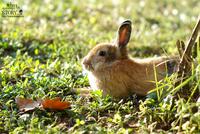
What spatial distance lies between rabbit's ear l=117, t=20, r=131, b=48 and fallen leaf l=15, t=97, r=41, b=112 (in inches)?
62.3

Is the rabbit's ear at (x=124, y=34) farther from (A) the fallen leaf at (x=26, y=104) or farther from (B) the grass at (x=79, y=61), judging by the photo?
(A) the fallen leaf at (x=26, y=104)

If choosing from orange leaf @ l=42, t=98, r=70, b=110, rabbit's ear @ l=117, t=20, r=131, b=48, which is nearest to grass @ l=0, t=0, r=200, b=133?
orange leaf @ l=42, t=98, r=70, b=110

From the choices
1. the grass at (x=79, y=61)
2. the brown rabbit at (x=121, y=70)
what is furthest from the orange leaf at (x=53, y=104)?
the brown rabbit at (x=121, y=70)

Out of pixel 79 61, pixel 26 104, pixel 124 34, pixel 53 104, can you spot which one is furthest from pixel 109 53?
pixel 26 104

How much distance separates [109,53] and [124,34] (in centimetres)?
33

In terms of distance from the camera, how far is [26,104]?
17.1ft

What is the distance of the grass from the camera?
4.76 meters

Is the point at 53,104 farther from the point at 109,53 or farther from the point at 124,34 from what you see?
the point at 124,34

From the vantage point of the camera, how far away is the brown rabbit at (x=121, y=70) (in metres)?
5.89

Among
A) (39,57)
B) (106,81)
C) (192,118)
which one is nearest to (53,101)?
(106,81)

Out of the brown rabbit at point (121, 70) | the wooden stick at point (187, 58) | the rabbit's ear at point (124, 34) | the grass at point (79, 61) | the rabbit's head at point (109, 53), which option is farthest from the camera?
the rabbit's ear at point (124, 34)

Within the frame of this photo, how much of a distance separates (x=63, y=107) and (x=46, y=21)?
15.5 ft

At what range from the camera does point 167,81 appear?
5.25 m

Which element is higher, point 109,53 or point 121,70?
point 109,53
